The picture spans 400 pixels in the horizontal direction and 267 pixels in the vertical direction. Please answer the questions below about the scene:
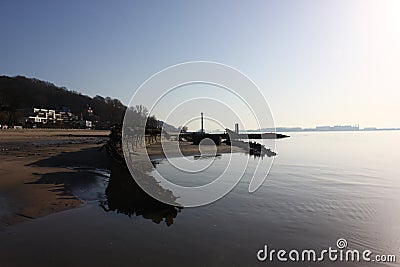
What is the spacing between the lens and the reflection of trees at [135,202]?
35.8 feet

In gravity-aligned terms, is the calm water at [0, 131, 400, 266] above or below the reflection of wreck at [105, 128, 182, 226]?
below

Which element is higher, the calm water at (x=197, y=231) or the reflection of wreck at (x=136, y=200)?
the reflection of wreck at (x=136, y=200)

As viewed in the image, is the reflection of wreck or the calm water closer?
the calm water

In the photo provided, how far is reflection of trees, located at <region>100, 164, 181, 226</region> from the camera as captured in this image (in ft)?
35.8

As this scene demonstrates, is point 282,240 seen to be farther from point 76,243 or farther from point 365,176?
point 365,176

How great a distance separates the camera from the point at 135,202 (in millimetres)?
11828

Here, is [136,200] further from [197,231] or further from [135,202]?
[197,231]

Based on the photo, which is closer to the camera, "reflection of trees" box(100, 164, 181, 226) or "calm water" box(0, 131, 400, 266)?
"calm water" box(0, 131, 400, 266)

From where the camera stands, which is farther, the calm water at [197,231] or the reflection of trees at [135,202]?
the reflection of trees at [135,202]

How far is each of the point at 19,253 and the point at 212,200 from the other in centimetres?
838

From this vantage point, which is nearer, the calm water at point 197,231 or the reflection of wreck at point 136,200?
the calm water at point 197,231

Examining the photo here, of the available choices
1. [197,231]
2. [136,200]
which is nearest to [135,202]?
[136,200]

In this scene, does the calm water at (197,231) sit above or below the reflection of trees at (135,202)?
below

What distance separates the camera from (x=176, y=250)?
319 inches
